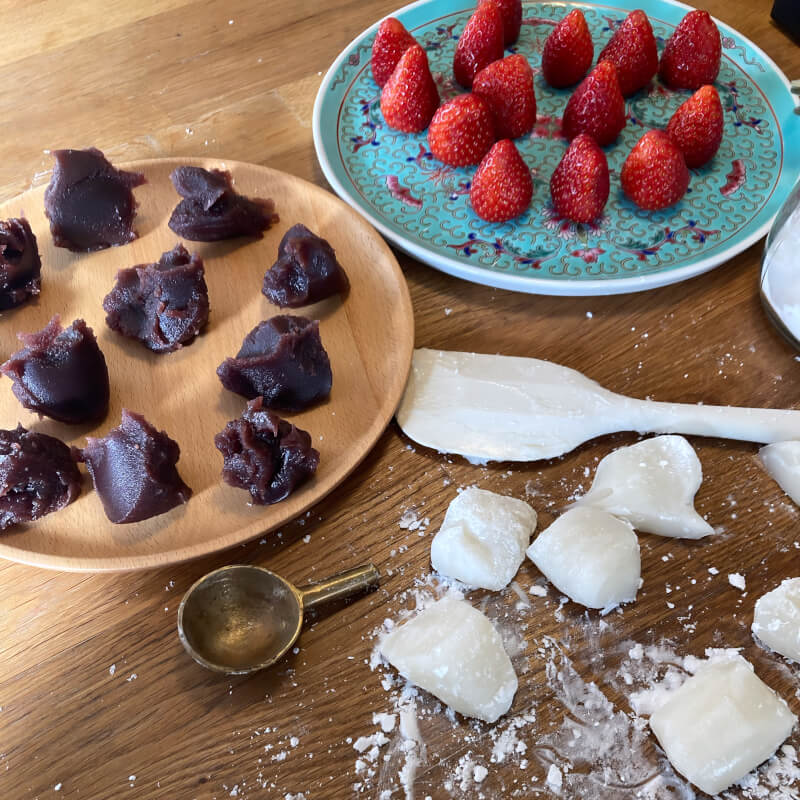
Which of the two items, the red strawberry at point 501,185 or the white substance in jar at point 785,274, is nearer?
the white substance in jar at point 785,274

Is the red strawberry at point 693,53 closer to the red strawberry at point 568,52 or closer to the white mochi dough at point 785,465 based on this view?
the red strawberry at point 568,52

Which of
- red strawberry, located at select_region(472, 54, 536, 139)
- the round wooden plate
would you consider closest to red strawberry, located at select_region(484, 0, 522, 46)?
red strawberry, located at select_region(472, 54, 536, 139)

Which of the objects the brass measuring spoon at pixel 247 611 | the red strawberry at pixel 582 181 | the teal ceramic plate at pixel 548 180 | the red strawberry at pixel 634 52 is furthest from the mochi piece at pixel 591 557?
the red strawberry at pixel 634 52

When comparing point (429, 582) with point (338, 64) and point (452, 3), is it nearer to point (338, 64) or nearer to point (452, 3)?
point (338, 64)

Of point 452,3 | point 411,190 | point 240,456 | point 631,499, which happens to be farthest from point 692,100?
point 240,456

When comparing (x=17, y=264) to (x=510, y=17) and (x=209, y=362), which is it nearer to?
(x=209, y=362)

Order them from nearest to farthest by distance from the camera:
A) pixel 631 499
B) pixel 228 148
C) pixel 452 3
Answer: pixel 631 499 < pixel 228 148 < pixel 452 3

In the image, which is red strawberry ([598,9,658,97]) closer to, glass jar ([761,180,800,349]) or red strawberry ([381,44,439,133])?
red strawberry ([381,44,439,133])
